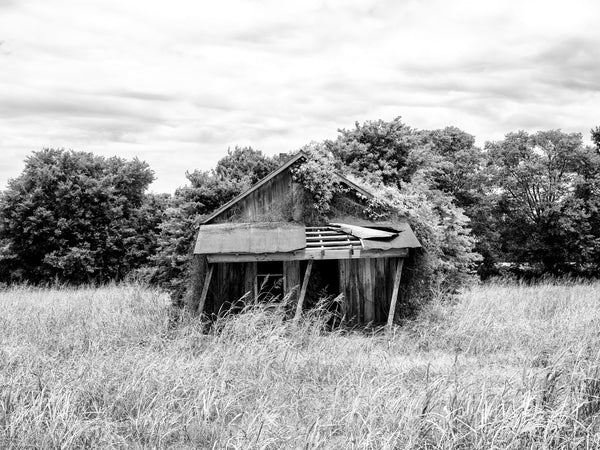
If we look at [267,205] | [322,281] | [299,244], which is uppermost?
[267,205]

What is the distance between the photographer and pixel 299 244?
1377 centimetres

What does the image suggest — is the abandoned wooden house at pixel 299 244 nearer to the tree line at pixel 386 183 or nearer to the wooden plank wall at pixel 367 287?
the wooden plank wall at pixel 367 287

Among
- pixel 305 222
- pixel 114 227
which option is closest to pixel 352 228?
pixel 305 222

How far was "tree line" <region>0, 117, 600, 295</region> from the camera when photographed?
908 inches

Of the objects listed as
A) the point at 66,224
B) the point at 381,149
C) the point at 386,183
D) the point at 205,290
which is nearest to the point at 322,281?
the point at 205,290

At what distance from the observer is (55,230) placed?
2661cm

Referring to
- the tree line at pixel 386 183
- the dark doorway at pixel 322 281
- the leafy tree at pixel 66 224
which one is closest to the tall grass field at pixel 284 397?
the dark doorway at pixel 322 281

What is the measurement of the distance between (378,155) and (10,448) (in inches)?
717

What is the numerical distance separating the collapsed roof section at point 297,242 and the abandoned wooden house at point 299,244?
25mm

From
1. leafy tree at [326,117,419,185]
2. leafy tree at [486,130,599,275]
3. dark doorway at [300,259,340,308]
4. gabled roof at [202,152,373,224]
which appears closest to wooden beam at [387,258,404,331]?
dark doorway at [300,259,340,308]

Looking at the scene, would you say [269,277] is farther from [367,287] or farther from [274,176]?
[274,176]

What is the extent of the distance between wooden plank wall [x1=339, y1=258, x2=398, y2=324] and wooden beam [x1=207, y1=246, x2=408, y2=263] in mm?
1269

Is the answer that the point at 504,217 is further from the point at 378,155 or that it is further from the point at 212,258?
the point at 212,258

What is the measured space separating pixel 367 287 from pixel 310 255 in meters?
2.33
